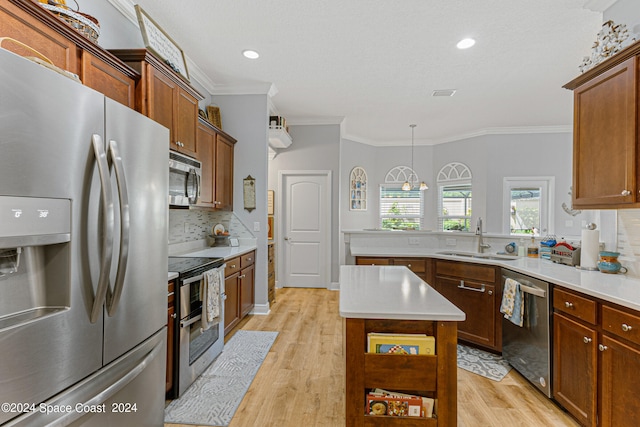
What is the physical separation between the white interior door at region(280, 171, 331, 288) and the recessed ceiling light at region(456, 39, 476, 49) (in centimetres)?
281

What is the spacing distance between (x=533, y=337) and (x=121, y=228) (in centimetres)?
279

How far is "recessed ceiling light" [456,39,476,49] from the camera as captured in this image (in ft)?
9.16

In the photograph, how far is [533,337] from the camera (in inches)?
87.5

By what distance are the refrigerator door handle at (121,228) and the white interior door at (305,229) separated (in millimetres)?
4083

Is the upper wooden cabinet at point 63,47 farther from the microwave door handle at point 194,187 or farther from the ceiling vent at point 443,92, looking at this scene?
the ceiling vent at point 443,92

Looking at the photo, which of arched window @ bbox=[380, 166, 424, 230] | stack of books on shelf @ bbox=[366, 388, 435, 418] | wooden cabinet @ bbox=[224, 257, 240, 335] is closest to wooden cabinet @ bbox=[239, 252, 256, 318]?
wooden cabinet @ bbox=[224, 257, 240, 335]

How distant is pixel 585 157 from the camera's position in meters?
2.08

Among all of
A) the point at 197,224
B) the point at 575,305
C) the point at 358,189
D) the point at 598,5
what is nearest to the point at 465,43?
the point at 598,5

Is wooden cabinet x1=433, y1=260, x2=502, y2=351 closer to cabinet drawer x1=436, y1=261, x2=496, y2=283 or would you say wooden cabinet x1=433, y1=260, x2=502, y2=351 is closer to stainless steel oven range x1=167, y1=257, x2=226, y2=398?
cabinet drawer x1=436, y1=261, x2=496, y2=283

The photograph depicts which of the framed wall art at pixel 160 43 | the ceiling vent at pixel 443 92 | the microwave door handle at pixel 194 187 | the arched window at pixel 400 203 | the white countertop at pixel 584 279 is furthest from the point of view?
the arched window at pixel 400 203

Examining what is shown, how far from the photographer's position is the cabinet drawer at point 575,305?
1.70 metres

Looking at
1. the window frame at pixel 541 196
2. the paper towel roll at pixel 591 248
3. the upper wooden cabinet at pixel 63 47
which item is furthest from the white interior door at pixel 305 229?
the window frame at pixel 541 196

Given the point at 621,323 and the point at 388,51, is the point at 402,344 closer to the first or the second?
the point at 621,323

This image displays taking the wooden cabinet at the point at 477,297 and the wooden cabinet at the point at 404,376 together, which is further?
the wooden cabinet at the point at 477,297
